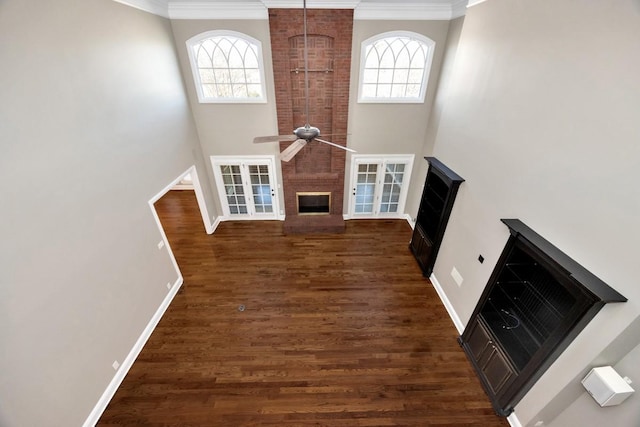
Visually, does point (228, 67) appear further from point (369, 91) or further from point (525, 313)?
point (525, 313)

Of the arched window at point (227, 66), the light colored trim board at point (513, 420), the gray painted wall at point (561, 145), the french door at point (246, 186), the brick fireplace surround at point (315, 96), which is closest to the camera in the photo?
the gray painted wall at point (561, 145)

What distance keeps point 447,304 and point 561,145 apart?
10.2ft

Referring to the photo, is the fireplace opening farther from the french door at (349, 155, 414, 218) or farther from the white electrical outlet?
the white electrical outlet

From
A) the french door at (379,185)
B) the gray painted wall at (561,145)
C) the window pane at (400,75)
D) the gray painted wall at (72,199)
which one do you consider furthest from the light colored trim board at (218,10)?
the gray painted wall at (561,145)

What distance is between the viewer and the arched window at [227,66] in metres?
5.00

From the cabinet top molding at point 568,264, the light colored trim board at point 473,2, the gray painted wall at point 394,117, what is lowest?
the cabinet top molding at point 568,264

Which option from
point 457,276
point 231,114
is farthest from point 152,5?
point 457,276

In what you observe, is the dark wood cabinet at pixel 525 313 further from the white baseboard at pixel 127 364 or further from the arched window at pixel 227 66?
Answer: the arched window at pixel 227 66

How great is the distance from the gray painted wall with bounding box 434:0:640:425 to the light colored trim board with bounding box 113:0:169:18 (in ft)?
16.8

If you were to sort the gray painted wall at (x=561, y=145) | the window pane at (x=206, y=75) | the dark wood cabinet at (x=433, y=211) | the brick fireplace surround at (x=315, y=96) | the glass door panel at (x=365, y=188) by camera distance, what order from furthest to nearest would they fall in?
1. the glass door panel at (x=365, y=188)
2. the window pane at (x=206, y=75)
3. the brick fireplace surround at (x=315, y=96)
4. the dark wood cabinet at (x=433, y=211)
5. the gray painted wall at (x=561, y=145)

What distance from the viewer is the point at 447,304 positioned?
4496 mm

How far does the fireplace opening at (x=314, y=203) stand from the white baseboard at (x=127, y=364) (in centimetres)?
334

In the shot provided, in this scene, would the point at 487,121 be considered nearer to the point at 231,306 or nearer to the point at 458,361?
the point at 458,361

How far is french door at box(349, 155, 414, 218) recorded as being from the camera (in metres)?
6.26
